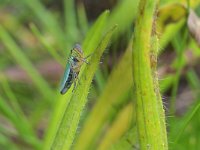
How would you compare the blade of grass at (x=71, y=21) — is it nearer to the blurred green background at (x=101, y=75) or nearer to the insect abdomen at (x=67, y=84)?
the blurred green background at (x=101, y=75)

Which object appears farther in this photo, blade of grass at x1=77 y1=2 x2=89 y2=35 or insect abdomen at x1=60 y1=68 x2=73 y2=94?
blade of grass at x1=77 y1=2 x2=89 y2=35

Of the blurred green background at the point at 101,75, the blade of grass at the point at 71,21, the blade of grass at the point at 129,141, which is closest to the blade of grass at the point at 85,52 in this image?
the blurred green background at the point at 101,75

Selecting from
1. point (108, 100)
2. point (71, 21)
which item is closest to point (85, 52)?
point (108, 100)

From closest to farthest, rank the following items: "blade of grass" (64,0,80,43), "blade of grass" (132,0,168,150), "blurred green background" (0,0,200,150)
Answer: "blade of grass" (132,0,168,150), "blurred green background" (0,0,200,150), "blade of grass" (64,0,80,43)

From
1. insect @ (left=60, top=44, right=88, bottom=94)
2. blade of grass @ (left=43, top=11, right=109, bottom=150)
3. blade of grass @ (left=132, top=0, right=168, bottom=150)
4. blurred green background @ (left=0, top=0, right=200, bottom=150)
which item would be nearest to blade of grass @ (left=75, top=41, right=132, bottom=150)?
blurred green background @ (left=0, top=0, right=200, bottom=150)

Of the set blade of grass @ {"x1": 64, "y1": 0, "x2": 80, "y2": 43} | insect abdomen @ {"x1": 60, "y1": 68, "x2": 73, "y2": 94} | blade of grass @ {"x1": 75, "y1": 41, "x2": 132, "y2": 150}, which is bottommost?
insect abdomen @ {"x1": 60, "y1": 68, "x2": 73, "y2": 94}

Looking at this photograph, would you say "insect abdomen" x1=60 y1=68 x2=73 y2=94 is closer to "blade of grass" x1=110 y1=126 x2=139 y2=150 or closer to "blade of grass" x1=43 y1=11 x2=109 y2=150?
"blade of grass" x1=43 y1=11 x2=109 y2=150

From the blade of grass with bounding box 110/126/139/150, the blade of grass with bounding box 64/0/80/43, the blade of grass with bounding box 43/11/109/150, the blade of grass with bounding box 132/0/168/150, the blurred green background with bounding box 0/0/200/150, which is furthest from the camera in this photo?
the blade of grass with bounding box 64/0/80/43

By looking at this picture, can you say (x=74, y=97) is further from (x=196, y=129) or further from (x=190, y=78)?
(x=190, y=78)
